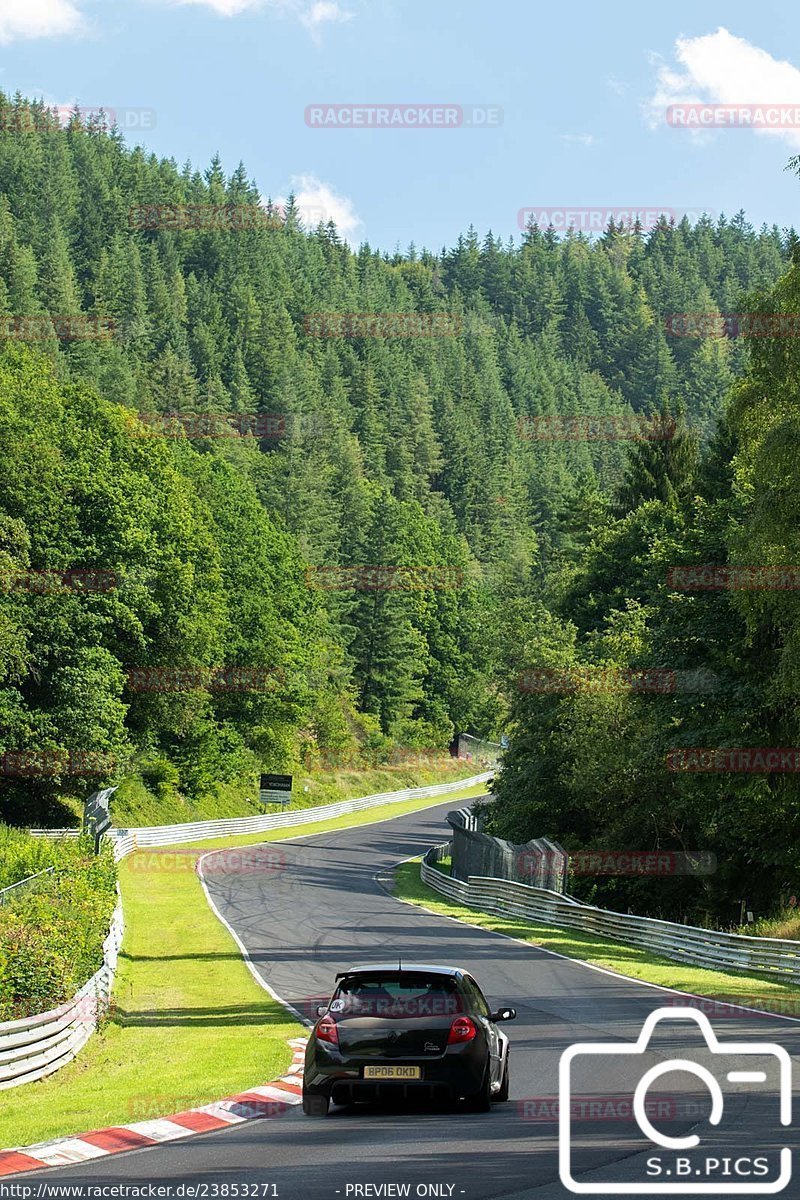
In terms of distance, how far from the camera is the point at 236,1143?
12.0 meters

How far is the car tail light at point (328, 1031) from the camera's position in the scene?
42.9 ft

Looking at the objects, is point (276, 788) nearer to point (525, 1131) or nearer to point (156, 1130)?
point (156, 1130)

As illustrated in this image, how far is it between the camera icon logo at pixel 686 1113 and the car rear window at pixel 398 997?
146 cm

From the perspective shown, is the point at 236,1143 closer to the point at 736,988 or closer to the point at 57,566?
the point at 736,988

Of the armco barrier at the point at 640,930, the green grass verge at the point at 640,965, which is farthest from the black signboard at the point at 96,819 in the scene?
the armco barrier at the point at 640,930

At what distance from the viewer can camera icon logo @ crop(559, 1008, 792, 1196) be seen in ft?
32.8

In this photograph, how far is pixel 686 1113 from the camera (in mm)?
12953

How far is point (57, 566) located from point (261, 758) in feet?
95.3

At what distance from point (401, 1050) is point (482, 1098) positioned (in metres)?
0.94

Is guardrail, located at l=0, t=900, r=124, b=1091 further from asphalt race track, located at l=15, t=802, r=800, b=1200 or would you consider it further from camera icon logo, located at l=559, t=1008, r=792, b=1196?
camera icon logo, located at l=559, t=1008, r=792, b=1196

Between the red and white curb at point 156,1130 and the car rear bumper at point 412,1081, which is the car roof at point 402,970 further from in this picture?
the red and white curb at point 156,1130

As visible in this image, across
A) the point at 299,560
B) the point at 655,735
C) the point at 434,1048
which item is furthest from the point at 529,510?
the point at 434,1048

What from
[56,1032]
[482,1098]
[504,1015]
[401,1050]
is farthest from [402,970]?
[56,1032]

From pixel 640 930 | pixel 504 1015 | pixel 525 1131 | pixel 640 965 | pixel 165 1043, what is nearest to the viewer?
pixel 525 1131
